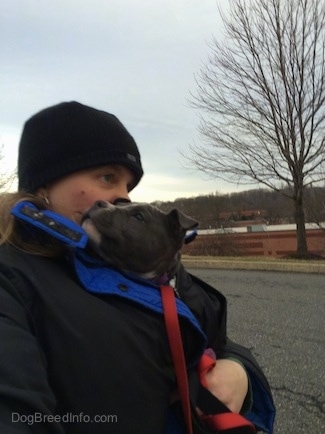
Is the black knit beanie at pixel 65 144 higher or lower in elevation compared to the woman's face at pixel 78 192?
higher

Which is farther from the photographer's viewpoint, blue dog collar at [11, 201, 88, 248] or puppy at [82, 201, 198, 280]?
puppy at [82, 201, 198, 280]

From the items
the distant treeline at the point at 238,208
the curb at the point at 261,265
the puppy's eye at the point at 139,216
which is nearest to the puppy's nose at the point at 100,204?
the puppy's eye at the point at 139,216

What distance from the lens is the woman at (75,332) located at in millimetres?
1042

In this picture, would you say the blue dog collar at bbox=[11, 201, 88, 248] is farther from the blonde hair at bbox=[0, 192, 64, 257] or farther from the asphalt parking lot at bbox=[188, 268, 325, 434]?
Answer: the asphalt parking lot at bbox=[188, 268, 325, 434]

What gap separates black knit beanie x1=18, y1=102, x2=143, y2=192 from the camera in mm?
1592

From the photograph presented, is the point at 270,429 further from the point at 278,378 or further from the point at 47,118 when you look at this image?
the point at 278,378

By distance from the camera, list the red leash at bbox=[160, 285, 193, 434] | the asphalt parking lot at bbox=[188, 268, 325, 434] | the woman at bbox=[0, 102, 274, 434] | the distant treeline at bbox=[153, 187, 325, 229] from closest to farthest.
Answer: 1. the woman at bbox=[0, 102, 274, 434]
2. the red leash at bbox=[160, 285, 193, 434]
3. the asphalt parking lot at bbox=[188, 268, 325, 434]
4. the distant treeline at bbox=[153, 187, 325, 229]

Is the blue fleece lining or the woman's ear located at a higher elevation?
the woman's ear

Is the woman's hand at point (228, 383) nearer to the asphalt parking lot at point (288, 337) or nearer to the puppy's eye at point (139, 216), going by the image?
the puppy's eye at point (139, 216)

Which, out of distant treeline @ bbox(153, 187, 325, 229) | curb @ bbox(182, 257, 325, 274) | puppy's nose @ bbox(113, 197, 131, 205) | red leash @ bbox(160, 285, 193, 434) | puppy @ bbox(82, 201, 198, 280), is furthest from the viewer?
distant treeline @ bbox(153, 187, 325, 229)

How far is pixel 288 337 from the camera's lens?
15.2 ft

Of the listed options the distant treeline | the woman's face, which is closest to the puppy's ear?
the woman's face

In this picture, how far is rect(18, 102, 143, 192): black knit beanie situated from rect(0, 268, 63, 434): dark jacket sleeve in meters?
0.56

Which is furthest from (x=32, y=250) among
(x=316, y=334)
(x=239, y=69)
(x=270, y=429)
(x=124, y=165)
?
(x=239, y=69)
